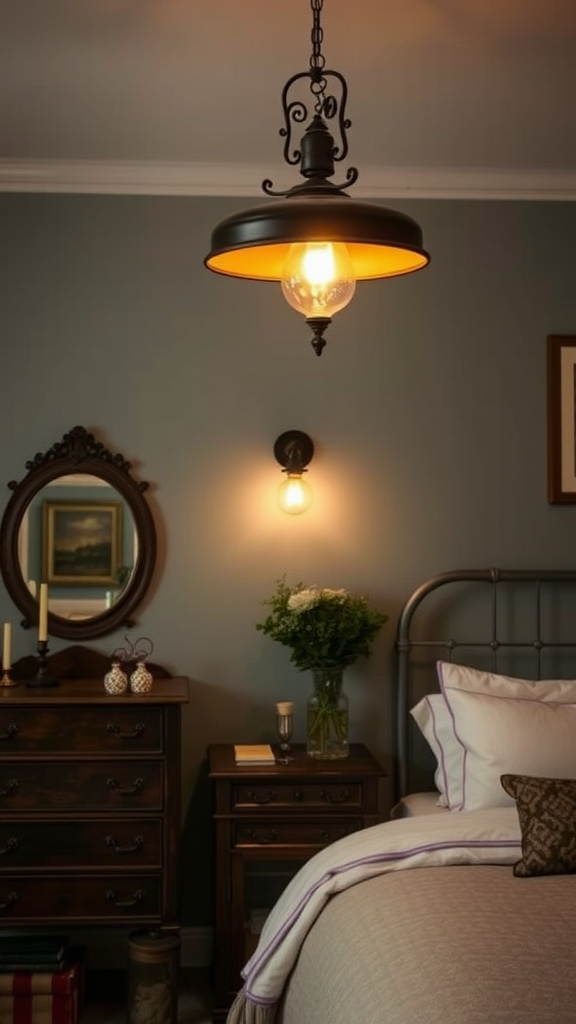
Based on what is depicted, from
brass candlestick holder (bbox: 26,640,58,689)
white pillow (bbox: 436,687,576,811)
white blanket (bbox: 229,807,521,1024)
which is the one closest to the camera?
white blanket (bbox: 229,807,521,1024)

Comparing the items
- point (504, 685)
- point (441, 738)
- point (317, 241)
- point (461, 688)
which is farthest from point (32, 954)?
point (317, 241)

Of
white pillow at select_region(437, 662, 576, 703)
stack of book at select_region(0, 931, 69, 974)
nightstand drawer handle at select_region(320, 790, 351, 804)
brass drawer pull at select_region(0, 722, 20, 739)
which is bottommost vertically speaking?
stack of book at select_region(0, 931, 69, 974)

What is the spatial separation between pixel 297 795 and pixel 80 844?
0.65m

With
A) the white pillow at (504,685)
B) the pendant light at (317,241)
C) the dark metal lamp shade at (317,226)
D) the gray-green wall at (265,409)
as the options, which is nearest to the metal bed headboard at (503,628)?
the gray-green wall at (265,409)

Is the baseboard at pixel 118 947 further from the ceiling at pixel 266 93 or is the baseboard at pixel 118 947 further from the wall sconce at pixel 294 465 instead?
the ceiling at pixel 266 93

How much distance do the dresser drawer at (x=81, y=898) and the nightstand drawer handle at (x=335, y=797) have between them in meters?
0.54

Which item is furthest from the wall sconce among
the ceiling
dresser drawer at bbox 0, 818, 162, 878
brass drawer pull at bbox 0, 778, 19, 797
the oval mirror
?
brass drawer pull at bbox 0, 778, 19, 797

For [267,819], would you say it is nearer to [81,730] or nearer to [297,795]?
[297,795]

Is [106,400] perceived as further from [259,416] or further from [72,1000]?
[72,1000]

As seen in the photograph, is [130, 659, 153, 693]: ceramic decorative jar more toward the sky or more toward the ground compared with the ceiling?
more toward the ground

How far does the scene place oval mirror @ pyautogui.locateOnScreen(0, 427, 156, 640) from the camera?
13.4 ft

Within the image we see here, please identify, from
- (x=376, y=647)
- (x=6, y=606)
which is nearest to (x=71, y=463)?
(x=6, y=606)

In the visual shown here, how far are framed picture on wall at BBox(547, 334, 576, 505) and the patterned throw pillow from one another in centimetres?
138

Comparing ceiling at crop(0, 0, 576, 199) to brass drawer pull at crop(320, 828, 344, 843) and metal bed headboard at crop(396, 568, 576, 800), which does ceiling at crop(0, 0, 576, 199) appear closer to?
metal bed headboard at crop(396, 568, 576, 800)
